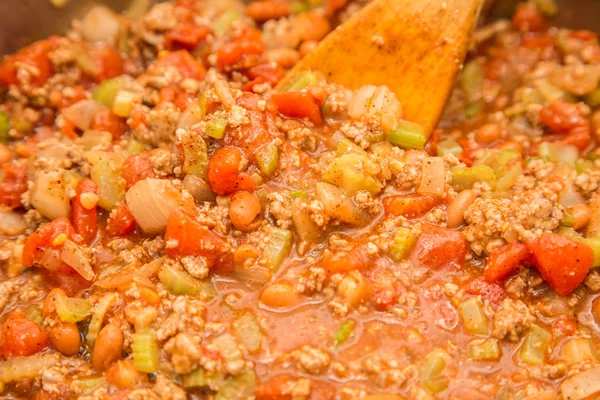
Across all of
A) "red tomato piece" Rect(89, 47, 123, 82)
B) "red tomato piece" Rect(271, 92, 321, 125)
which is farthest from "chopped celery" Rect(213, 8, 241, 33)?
"red tomato piece" Rect(271, 92, 321, 125)

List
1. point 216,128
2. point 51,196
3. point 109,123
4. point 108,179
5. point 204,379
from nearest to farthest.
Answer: point 204,379
point 216,128
point 51,196
point 108,179
point 109,123

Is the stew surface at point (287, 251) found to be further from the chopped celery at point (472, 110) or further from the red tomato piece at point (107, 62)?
the red tomato piece at point (107, 62)

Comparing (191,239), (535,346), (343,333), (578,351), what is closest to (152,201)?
(191,239)

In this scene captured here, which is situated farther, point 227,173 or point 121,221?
point 121,221

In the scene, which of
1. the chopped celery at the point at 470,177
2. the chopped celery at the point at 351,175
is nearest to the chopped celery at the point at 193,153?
the chopped celery at the point at 351,175

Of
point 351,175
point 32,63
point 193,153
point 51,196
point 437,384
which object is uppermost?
point 32,63

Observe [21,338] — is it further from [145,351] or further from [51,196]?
[51,196]
